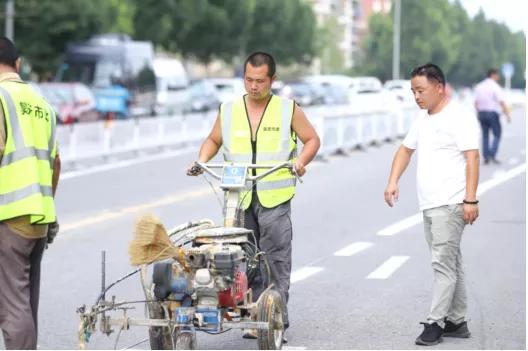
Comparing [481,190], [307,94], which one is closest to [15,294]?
[481,190]

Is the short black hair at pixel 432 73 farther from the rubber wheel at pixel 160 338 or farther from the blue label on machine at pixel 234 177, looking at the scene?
the rubber wheel at pixel 160 338

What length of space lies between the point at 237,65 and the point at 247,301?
3664 inches

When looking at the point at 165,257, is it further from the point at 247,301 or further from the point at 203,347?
the point at 203,347

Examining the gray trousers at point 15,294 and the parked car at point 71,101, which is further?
the parked car at point 71,101

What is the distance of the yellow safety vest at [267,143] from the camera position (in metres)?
8.43

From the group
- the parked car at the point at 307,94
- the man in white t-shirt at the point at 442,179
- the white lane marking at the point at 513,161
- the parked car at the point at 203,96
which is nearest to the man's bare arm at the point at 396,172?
the man in white t-shirt at the point at 442,179

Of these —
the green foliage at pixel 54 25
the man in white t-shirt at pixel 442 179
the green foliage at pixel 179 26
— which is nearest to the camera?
the man in white t-shirt at pixel 442 179

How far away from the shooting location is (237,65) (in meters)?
100

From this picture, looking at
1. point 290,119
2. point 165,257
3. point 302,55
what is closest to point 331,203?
point 290,119

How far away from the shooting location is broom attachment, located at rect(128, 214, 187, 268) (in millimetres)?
7152

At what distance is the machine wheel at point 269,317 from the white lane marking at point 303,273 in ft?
11.4

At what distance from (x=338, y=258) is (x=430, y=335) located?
15.0ft

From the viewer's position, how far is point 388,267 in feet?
40.5

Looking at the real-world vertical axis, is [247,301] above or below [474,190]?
below
